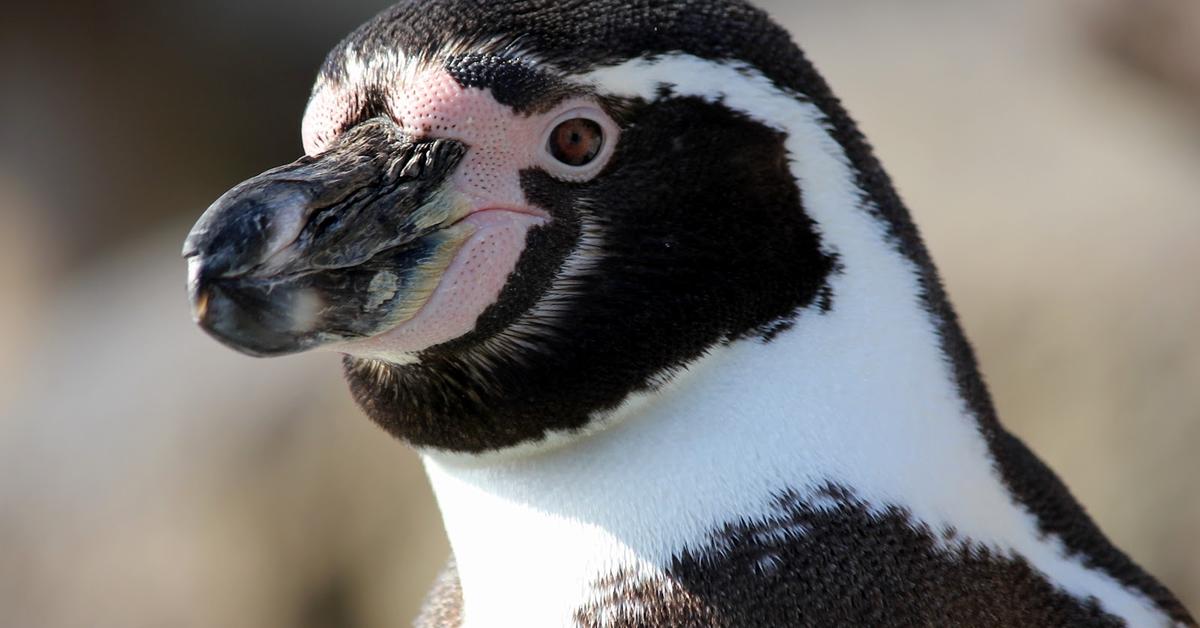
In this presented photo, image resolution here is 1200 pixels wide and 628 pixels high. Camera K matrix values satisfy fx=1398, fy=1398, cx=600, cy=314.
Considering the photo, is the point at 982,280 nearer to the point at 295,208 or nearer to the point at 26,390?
the point at 295,208

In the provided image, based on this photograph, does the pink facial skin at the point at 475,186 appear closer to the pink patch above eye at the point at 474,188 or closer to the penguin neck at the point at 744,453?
the pink patch above eye at the point at 474,188

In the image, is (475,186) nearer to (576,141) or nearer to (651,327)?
(576,141)

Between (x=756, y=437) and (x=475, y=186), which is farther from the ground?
(x=475, y=186)

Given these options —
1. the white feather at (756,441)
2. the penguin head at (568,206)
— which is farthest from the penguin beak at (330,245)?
the white feather at (756,441)

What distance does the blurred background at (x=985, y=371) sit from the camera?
3496 millimetres

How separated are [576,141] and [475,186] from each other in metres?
0.11

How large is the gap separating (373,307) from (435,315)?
0.23 ft

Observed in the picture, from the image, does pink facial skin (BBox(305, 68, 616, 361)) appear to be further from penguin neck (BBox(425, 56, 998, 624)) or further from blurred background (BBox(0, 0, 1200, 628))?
blurred background (BBox(0, 0, 1200, 628))

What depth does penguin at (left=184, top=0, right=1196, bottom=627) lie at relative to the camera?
4.36ft

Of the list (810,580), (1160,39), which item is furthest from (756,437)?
(1160,39)

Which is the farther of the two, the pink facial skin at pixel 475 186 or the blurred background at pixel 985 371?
the blurred background at pixel 985 371

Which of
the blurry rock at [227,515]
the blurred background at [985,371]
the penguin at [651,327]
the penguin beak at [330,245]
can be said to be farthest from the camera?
the blurry rock at [227,515]

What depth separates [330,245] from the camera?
4.13 feet

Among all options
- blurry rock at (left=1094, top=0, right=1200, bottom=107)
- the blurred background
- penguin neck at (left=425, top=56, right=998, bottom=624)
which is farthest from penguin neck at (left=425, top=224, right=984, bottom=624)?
blurry rock at (left=1094, top=0, right=1200, bottom=107)
